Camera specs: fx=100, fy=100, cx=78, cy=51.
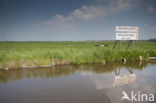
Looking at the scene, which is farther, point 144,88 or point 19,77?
point 19,77

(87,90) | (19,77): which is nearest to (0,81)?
(19,77)

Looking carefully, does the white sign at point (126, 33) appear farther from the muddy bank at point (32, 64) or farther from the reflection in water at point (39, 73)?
the reflection in water at point (39, 73)

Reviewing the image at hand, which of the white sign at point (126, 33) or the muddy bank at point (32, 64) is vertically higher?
the white sign at point (126, 33)

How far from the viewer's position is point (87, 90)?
3.96m

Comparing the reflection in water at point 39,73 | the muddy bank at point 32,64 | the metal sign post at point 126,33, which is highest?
the metal sign post at point 126,33

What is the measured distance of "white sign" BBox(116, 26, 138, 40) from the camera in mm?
12641

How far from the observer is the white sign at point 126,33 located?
1264 centimetres

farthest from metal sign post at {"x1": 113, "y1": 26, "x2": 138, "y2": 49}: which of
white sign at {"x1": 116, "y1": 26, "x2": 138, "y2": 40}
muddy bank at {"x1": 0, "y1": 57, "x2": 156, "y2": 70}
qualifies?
muddy bank at {"x1": 0, "y1": 57, "x2": 156, "y2": 70}

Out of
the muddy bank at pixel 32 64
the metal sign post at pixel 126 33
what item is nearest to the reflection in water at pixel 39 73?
the muddy bank at pixel 32 64

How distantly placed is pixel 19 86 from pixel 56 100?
7.49 feet

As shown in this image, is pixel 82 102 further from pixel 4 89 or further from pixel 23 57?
pixel 23 57

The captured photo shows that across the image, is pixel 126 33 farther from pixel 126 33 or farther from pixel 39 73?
pixel 39 73

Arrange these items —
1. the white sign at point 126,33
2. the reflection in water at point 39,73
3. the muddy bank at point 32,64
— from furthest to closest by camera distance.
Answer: the white sign at point 126,33
the muddy bank at point 32,64
the reflection in water at point 39,73

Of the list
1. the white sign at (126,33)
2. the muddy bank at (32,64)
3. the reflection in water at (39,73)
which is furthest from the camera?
the white sign at (126,33)
